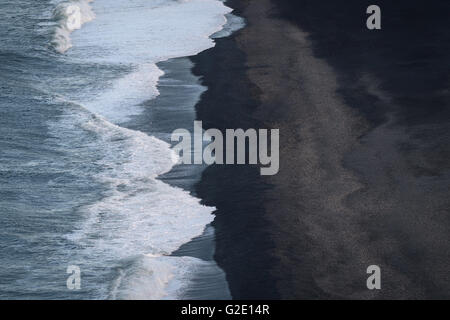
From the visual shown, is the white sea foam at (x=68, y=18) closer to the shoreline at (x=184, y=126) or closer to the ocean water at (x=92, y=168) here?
the ocean water at (x=92, y=168)

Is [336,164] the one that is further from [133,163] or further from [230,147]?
[133,163]

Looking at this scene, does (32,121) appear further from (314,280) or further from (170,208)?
(314,280)

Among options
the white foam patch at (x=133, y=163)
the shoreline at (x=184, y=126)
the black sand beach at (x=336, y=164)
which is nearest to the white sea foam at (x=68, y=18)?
the white foam patch at (x=133, y=163)

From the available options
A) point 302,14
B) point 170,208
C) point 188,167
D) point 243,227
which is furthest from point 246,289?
point 302,14

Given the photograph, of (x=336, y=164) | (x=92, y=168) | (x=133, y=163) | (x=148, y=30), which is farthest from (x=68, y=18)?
(x=336, y=164)
